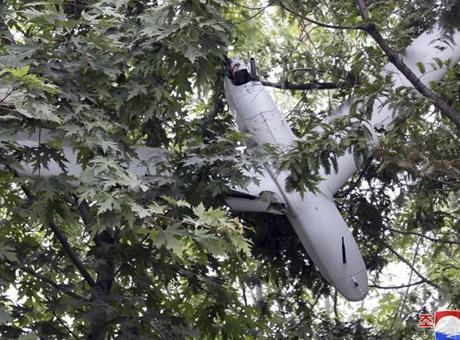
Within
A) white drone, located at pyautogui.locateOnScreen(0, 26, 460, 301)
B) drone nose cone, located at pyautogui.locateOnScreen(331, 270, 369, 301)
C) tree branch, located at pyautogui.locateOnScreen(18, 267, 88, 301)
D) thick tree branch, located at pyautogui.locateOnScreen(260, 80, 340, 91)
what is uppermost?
thick tree branch, located at pyautogui.locateOnScreen(260, 80, 340, 91)

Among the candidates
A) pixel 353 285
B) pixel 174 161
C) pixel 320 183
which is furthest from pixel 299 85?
pixel 174 161

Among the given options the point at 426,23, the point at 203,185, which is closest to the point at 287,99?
the point at 426,23

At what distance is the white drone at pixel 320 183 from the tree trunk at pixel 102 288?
2.40 ft

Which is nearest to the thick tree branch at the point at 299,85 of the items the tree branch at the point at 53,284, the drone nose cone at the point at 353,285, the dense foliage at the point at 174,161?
the dense foliage at the point at 174,161

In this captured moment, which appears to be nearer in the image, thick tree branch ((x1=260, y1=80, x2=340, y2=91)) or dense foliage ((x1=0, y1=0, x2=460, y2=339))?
dense foliage ((x1=0, y1=0, x2=460, y2=339))

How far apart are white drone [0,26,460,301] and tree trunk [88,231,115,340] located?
28.8 inches

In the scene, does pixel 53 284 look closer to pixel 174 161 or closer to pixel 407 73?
pixel 174 161

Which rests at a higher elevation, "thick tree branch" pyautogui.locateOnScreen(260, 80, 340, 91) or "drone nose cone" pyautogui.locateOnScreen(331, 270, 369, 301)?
"thick tree branch" pyautogui.locateOnScreen(260, 80, 340, 91)

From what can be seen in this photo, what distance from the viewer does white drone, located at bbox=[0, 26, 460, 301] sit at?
465cm

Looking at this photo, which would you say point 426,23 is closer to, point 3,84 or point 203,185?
point 203,185

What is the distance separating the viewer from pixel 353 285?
4.86 metres

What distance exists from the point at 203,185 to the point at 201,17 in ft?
3.01

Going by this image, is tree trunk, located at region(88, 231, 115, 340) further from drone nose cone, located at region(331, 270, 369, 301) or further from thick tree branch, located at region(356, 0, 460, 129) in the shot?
A: thick tree branch, located at region(356, 0, 460, 129)

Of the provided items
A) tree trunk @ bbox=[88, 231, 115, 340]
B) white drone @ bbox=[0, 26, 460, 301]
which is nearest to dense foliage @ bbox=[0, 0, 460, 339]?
tree trunk @ bbox=[88, 231, 115, 340]
